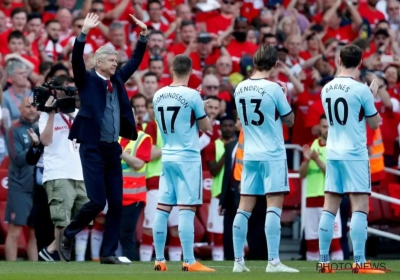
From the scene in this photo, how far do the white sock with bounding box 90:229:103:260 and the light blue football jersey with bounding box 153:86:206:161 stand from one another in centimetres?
422

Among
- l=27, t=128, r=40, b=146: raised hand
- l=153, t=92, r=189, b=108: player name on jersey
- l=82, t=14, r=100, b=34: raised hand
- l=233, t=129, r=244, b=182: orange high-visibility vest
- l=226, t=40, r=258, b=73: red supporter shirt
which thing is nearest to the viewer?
l=153, t=92, r=189, b=108: player name on jersey

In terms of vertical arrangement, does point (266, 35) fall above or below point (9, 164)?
above

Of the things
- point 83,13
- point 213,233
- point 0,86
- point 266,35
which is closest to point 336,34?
point 266,35

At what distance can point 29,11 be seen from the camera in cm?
2150

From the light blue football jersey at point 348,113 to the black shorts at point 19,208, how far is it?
5.33 meters

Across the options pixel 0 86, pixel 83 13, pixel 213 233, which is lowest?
pixel 213 233

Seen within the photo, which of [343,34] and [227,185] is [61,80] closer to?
[227,185]

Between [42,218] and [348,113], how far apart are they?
519cm

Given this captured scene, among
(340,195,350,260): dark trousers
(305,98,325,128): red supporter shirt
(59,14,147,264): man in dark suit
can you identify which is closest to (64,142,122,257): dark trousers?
(59,14,147,264): man in dark suit

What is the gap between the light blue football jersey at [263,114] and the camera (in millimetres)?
13008

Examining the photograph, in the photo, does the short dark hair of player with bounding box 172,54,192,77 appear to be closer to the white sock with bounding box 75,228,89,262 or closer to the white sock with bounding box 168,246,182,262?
the white sock with bounding box 75,228,89,262

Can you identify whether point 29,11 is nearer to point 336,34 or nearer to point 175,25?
point 175,25

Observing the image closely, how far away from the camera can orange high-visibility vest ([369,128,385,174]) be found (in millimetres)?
18984

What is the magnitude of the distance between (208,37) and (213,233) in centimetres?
429
